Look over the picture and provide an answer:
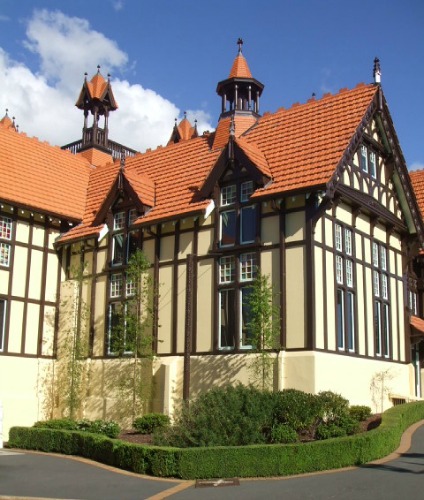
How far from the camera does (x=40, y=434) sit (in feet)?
71.9

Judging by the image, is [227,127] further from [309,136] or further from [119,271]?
[119,271]

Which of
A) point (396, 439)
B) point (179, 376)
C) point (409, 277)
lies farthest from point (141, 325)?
point (409, 277)

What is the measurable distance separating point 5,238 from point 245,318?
10.3 meters

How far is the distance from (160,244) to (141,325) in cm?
324

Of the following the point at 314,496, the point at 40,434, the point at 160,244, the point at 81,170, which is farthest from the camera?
the point at 81,170

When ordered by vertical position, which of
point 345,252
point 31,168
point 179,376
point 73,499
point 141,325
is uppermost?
point 31,168

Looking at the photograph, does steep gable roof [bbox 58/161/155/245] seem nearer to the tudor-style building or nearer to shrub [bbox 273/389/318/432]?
the tudor-style building

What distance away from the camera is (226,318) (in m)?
23.4

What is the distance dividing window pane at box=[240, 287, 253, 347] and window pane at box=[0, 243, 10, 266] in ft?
31.8

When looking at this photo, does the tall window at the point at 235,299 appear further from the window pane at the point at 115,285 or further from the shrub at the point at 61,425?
the shrub at the point at 61,425

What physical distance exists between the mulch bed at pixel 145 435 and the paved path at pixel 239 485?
6.20 ft

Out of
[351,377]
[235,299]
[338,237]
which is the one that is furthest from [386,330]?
[235,299]

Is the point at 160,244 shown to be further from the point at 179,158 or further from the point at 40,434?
the point at 40,434

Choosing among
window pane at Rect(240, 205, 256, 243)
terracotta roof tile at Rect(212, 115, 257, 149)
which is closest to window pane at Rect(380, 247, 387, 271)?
window pane at Rect(240, 205, 256, 243)
